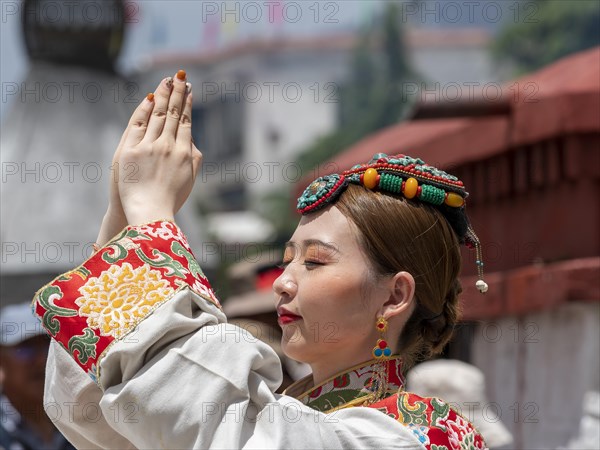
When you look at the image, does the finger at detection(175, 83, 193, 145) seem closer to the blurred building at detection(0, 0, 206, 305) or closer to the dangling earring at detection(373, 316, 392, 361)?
the dangling earring at detection(373, 316, 392, 361)

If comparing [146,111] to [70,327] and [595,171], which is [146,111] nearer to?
[70,327]

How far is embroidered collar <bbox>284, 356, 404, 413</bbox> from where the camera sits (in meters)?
2.10

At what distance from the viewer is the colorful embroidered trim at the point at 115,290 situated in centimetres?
184

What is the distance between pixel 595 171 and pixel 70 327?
122 inches

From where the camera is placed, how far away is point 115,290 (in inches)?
74.2

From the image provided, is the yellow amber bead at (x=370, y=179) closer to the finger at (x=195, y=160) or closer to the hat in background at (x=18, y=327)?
the finger at (x=195, y=160)

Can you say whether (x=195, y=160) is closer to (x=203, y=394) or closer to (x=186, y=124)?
(x=186, y=124)

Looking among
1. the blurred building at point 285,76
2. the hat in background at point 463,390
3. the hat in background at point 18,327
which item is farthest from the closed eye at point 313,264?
the blurred building at point 285,76

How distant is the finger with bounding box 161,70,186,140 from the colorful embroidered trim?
0.17 metres

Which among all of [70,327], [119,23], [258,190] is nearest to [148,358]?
[70,327]

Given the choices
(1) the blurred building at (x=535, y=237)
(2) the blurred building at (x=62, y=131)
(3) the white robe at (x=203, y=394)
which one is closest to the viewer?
(3) the white robe at (x=203, y=394)

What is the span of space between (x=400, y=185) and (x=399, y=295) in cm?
20

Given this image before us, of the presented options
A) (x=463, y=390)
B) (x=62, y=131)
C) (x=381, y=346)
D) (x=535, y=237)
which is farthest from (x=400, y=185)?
(x=62, y=131)

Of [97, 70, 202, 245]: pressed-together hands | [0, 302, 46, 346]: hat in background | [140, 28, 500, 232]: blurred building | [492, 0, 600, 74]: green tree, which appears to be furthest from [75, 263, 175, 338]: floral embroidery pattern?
[140, 28, 500, 232]: blurred building
